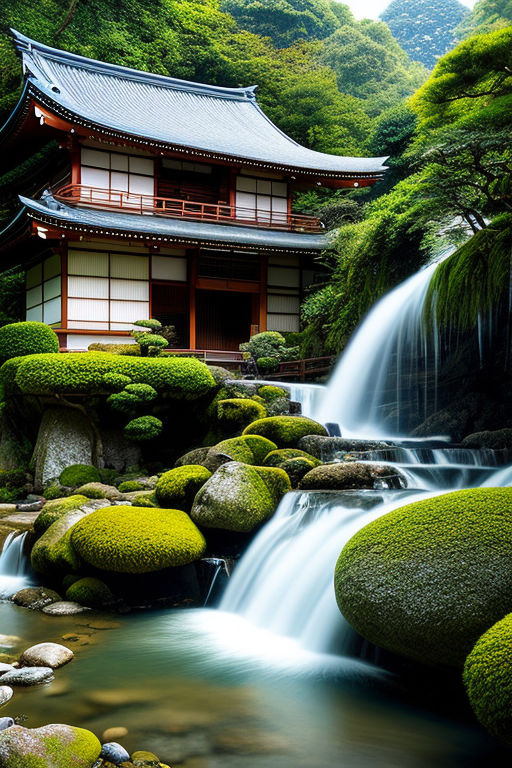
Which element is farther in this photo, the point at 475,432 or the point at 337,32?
the point at 337,32

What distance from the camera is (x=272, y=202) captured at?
988 inches

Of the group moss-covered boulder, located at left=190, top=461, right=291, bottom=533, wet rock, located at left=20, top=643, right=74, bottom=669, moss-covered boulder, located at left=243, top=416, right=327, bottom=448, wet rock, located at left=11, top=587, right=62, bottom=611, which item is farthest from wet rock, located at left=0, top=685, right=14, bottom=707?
moss-covered boulder, located at left=243, top=416, right=327, bottom=448

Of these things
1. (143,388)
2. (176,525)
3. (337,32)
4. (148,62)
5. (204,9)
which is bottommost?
(176,525)

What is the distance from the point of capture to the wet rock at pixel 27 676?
5.65m

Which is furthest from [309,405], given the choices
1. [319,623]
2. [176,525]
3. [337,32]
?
[337,32]

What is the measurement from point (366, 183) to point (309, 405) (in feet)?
42.8

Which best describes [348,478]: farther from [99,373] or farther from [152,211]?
[152,211]

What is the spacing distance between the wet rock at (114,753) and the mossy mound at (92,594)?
3784 mm

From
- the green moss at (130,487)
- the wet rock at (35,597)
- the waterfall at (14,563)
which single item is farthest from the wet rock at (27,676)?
the green moss at (130,487)

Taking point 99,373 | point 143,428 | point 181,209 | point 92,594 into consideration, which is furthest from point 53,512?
point 181,209

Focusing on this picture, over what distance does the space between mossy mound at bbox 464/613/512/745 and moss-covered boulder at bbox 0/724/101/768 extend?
8.47 feet

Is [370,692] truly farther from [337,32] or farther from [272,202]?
[337,32]

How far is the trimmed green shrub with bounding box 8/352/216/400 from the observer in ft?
44.5

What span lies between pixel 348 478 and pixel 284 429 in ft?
9.61
